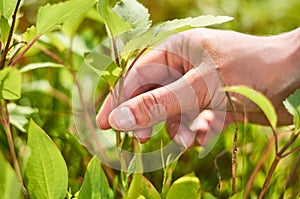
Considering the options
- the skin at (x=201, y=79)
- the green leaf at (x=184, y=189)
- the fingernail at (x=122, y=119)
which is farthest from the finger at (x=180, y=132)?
Answer: the green leaf at (x=184, y=189)

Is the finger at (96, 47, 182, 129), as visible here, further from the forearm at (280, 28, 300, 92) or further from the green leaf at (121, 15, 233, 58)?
the green leaf at (121, 15, 233, 58)

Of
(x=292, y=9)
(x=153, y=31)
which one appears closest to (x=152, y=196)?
(x=153, y=31)

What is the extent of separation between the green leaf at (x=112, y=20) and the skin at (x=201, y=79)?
105 millimetres

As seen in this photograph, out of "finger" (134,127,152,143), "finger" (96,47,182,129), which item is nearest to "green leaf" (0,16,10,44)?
"finger" (134,127,152,143)

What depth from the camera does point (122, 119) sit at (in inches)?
24.0

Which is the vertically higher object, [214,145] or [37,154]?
[37,154]

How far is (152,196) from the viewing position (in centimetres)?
52

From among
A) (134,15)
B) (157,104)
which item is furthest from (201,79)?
(134,15)

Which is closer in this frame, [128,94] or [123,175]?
[123,175]

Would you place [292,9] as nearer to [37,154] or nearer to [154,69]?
[154,69]

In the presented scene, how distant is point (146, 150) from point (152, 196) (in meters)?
0.25

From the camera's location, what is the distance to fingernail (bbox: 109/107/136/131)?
60 centimetres

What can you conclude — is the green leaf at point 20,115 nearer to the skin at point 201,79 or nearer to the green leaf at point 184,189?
the skin at point 201,79

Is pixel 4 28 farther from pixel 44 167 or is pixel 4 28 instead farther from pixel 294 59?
pixel 294 59
